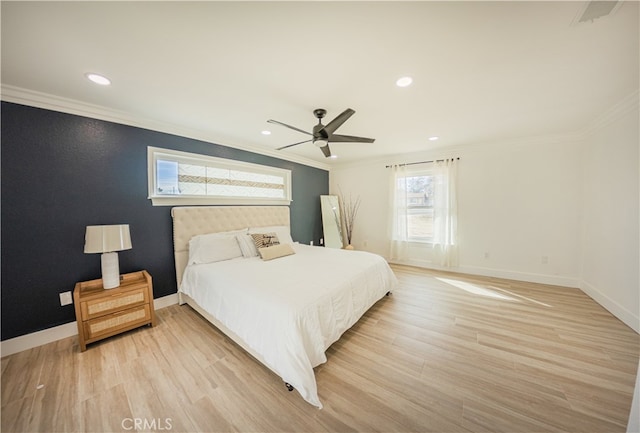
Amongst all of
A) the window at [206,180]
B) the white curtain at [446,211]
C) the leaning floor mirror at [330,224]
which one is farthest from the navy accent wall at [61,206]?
the white curtain at [446,211]

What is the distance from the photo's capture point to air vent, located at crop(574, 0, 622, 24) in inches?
46.9

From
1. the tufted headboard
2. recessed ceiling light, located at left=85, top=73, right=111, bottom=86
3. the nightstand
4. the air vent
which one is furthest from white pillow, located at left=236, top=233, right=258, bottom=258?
the air vent

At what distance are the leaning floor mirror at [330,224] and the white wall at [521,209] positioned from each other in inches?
78.7

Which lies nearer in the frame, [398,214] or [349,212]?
[398,214]

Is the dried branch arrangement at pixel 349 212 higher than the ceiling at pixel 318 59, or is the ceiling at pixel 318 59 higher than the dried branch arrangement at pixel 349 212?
the ceiling at pixel 318 59

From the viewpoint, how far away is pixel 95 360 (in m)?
1.90

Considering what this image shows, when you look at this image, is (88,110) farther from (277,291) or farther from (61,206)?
(277,291)

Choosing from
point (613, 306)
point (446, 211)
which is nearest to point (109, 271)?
point (446, 211)

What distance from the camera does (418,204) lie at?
463 centimetres

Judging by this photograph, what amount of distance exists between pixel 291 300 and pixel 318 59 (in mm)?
1881

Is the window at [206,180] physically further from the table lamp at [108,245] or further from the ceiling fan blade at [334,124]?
the ceiling fan blade at [334,124]

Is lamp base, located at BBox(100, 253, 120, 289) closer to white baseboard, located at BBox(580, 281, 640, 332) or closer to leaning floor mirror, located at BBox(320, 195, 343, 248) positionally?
leaning floor mirror, located at BBox(320, 195, 343, 248)

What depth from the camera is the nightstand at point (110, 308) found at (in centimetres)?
201

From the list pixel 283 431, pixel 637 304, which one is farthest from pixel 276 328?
pixel 637 304
